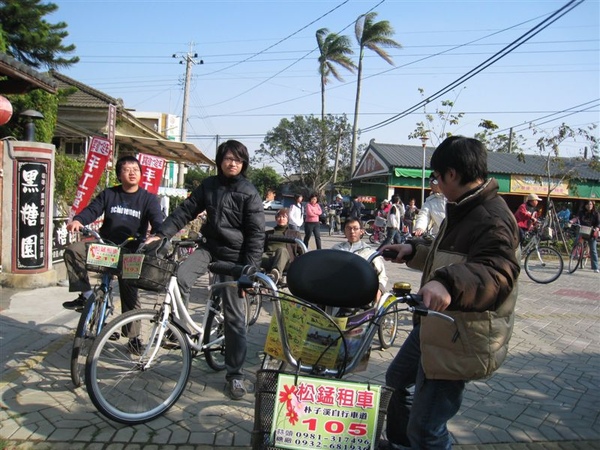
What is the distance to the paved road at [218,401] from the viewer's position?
2.85 meters

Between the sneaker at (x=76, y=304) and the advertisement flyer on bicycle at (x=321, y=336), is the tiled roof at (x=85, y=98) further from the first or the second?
the advertisement flyer on bicycle at (x=321, y=336)

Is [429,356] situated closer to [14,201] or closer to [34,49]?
[14,201]

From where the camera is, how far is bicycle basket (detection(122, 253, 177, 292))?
10.5ft

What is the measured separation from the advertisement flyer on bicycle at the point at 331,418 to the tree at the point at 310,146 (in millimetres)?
35707

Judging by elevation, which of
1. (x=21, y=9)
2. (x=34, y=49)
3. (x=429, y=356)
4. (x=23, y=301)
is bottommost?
(x=23, y=301)

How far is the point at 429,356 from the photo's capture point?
1929 mm

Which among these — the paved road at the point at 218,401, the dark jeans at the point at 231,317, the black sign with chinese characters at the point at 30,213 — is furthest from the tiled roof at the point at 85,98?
the dark jeans at the point at 231,317

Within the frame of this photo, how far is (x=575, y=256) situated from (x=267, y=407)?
11.8 meters

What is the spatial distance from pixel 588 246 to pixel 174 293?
11721 millimetres

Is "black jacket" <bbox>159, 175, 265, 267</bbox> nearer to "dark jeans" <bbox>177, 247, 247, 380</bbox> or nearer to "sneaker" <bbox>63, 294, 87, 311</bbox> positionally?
"dark jeans" <bbox>177, 247, 247, 380</bbox>

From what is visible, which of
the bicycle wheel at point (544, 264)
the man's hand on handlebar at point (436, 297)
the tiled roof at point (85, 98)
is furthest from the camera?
the tiled roof at point (85, 98)

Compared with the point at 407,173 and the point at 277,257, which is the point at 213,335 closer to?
the point at 277,257

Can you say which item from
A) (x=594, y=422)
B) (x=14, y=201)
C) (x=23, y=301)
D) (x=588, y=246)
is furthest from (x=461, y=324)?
(x=588, y=246)

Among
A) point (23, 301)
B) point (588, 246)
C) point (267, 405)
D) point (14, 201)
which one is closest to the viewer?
point (267, 405)
